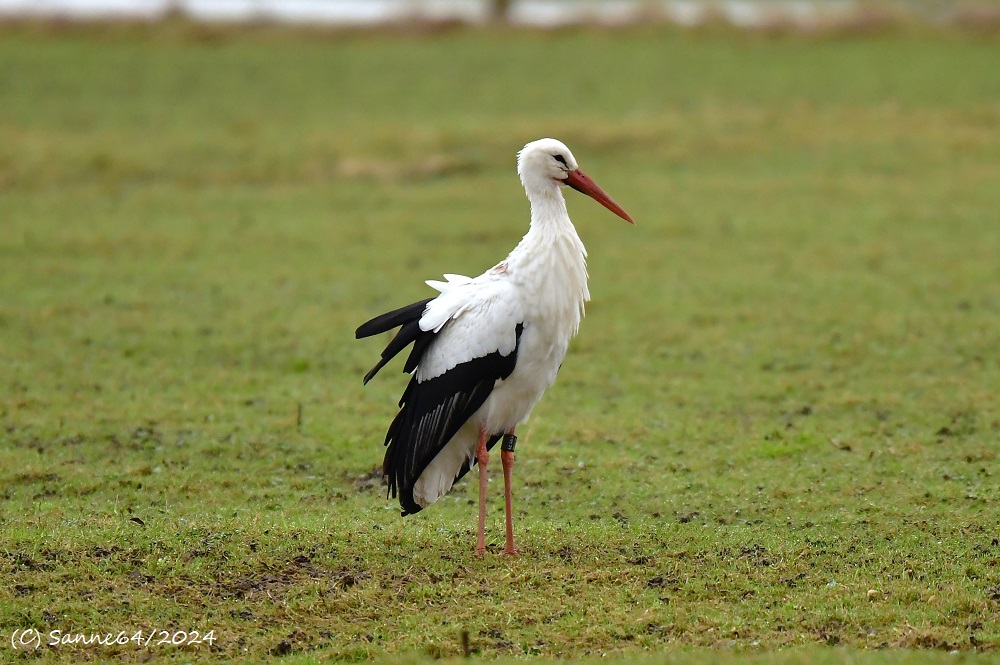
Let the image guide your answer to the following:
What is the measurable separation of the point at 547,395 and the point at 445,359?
3.64 metres

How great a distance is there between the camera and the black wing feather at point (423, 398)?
744cm

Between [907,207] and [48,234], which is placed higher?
[907,207]

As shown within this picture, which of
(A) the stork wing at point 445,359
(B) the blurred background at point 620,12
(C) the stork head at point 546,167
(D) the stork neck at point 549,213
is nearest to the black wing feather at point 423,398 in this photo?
(A) the stork wing at point 445,359

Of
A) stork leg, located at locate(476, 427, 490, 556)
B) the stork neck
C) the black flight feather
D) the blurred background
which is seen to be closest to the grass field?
stork leg, located at locate(476, 427, 490, 556)

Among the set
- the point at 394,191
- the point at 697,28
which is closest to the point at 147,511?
the point at 394,191

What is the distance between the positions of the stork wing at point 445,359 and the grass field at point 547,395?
60 centimetres

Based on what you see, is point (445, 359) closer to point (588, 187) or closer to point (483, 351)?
point (483, 351)

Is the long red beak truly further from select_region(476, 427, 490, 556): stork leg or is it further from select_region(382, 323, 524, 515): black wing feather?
select_region(476, 427, 490, 556): stork leg

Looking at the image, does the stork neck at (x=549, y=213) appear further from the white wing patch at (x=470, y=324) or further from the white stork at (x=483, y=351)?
the white wing patch at (x=470, y=324)

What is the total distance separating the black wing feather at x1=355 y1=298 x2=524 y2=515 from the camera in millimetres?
7441

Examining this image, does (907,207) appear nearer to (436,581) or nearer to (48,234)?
(48,234)

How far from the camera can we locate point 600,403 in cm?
1077

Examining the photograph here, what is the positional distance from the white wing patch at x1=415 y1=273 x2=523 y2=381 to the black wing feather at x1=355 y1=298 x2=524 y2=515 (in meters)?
0.04

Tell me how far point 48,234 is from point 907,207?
1170 centimetres
